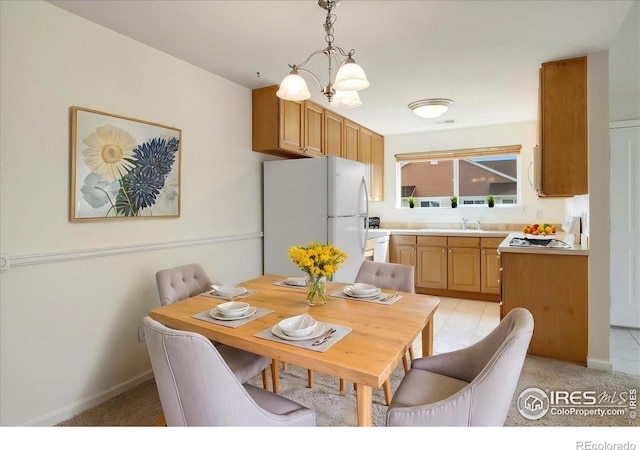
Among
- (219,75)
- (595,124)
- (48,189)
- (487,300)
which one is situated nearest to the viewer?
(48,189)

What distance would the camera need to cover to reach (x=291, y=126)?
3242mm

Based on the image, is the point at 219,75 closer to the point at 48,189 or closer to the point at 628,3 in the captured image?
the point at 48,189

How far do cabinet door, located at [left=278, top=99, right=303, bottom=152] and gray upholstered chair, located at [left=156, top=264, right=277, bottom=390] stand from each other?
1435mm

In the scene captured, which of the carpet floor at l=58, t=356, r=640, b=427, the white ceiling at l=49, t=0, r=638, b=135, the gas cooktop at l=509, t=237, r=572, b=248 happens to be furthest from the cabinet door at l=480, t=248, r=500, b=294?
the white ceiling at l=49, t=0, r=638, b=135

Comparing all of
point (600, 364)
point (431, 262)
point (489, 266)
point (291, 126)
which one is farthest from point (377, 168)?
point (600, 364)

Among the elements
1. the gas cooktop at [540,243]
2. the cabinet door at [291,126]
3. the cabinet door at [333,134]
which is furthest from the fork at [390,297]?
the cabinet door at [333,134]

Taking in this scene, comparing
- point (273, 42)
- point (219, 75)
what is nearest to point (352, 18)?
point (273, 42)

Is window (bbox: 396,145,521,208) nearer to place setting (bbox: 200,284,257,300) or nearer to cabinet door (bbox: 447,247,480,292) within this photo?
cabinet door (bbox: 447,247,480,292)

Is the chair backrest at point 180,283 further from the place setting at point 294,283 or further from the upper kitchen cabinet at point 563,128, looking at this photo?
the upper kitchen cabinet at point 563,128

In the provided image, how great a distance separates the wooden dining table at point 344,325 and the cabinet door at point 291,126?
5.03 ft

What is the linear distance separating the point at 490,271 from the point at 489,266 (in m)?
0.06

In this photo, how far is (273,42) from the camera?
231cm

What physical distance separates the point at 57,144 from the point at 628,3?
3258 millimetres
